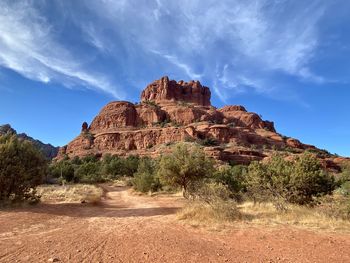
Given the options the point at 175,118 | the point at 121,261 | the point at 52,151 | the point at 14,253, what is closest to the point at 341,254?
the point at 121,261

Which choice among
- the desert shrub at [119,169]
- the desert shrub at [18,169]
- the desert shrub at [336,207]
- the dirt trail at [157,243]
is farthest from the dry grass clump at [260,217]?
the desert shrub at [119,169]

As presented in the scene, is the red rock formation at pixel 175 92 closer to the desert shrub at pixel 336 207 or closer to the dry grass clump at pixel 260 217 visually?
the desert shrub at pixel 336 207

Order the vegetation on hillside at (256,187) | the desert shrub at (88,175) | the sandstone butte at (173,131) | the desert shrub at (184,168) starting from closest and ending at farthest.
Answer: the vegetation on hillside at (256,187)
the desert shrub at (184,168)
the desert shrub at (88,175)
the sandstone butte at (173,131)

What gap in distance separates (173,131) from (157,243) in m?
76.0

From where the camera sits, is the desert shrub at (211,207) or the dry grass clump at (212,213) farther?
the desert shrub at (211,207)

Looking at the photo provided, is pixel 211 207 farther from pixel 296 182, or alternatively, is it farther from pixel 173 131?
pixel 173 131

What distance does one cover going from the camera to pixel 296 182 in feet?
46.8

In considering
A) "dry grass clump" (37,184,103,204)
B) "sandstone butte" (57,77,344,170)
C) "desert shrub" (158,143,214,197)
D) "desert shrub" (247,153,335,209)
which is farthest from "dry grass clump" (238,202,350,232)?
"sandstone butte" (57,77,344,170)

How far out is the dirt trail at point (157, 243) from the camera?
6.36 m

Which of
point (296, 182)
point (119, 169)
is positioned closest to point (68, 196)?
point (296, 182)

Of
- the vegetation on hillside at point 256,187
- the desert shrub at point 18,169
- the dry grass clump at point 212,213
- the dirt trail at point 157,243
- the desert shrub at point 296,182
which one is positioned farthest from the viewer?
the desert shrub at point 18,169

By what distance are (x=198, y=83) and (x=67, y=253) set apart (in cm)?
12562

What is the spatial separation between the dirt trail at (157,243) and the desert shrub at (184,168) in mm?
9141

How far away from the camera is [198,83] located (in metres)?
129
